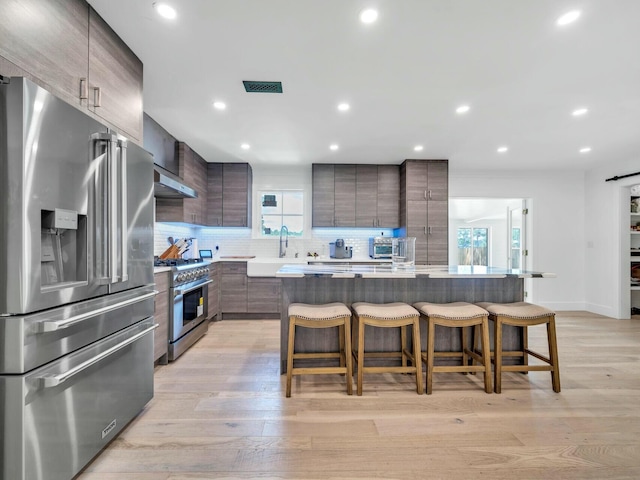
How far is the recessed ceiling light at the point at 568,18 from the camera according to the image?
1.74 m

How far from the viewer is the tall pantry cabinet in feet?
15.7

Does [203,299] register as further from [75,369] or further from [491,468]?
[491,468]

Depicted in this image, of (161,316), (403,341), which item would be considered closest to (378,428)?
(403,341)

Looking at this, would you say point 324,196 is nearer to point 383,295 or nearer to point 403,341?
point 383,295

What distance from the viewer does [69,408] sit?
1.38 metres

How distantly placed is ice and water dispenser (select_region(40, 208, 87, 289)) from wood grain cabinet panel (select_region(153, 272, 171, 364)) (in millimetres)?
1291

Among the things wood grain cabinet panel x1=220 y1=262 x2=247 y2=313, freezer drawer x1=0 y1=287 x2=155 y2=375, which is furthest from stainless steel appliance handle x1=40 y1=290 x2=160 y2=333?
wood grain cabinet panel x1=220 y1=262 x2=247 y2=313

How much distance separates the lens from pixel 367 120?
330 centimetres

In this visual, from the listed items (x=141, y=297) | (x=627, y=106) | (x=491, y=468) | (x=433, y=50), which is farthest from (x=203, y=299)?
(x=627, y=106)

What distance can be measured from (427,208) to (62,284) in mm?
4541

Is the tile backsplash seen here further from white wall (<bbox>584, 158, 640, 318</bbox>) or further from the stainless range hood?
white wall (<bbox>584, 158, 640, 318</bbox>)

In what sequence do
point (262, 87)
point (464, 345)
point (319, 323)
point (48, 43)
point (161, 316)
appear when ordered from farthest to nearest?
point (161, 316) → point (464, 345) → point (262, 87) → point (319, 323) → point (48, 43)

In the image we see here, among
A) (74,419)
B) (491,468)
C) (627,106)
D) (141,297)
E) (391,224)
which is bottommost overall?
(491,468)

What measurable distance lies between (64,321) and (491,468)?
220 centimetres
